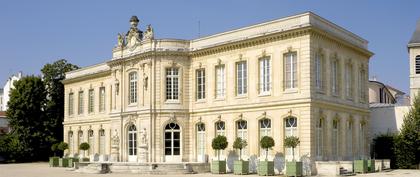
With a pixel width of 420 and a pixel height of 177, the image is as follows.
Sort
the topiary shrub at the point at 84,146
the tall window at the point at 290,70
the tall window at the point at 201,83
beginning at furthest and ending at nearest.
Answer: the topiary shrub at the point at 84,146 → the tall window at the point at 201,83 → the tall window at the point at 290,70

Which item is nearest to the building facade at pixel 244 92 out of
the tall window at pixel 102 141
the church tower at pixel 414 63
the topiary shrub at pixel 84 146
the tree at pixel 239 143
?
the tree at pixel 239 143

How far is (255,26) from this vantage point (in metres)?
29.9

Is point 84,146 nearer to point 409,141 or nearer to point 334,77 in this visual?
point 334,77

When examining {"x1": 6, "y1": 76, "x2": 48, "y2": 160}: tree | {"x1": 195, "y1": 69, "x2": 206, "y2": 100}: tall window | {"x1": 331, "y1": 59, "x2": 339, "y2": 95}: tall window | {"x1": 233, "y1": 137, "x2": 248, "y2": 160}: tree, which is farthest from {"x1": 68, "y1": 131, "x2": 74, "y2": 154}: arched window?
{"x1": 331, "y1": 59, "x2": 339, "y2": 95}: tall window

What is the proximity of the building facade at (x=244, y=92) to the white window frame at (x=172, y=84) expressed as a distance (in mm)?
58

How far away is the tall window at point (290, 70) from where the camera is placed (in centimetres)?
2809

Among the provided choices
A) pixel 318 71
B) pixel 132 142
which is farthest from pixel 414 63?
pixel 132 142

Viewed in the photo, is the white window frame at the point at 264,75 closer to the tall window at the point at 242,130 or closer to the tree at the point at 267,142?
the tall window at the point at 242,130

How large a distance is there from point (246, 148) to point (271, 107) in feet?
8.81

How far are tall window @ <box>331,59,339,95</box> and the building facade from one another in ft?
0.20

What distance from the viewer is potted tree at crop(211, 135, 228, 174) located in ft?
94.0

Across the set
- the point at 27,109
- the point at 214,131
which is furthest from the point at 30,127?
the point at 214,131

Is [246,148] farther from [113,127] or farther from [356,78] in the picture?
[113,127]

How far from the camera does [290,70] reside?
92.8 ft
